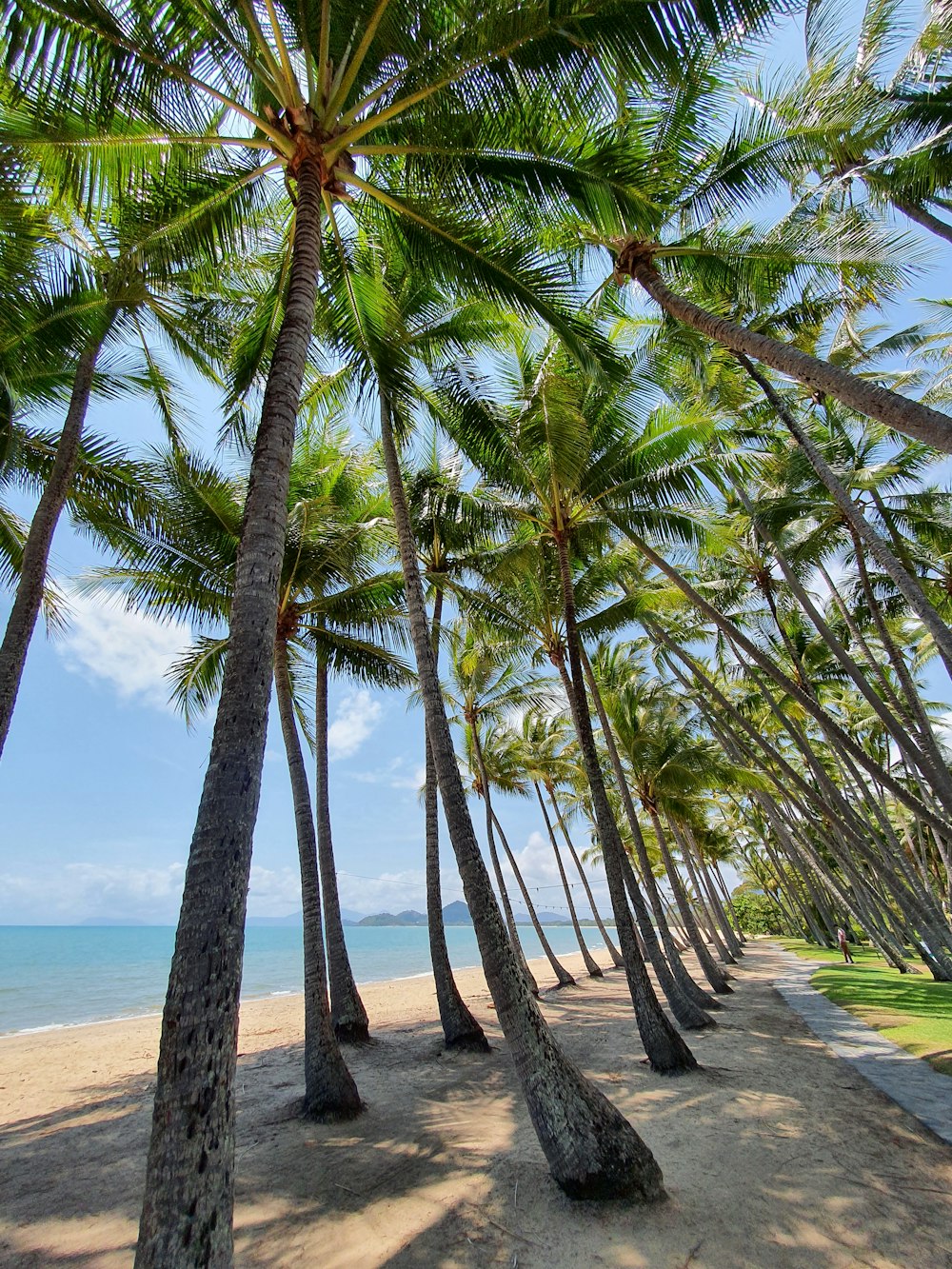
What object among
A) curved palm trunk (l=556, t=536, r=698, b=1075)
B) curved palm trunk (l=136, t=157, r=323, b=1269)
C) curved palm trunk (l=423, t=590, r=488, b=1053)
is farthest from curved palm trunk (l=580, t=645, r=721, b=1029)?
curved palm trunk (l=136, t=157, r=323, b=1269)

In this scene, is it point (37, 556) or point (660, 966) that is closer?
point (37, 556)

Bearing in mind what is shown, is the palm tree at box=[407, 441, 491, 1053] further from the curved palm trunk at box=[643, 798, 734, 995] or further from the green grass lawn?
the curved palm trunk at box=[643, 798, 734, 995]

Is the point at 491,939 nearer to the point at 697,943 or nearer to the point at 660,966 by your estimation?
the point at 660,966

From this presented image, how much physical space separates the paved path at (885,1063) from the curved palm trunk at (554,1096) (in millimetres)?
3014

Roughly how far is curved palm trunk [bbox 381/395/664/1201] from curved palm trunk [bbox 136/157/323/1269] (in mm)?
2333

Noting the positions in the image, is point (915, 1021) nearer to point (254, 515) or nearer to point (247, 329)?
point (254, 515)

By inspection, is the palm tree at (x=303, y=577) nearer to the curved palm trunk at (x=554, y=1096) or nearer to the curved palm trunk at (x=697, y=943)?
the curved palm trunk at (x=554, y=1096)

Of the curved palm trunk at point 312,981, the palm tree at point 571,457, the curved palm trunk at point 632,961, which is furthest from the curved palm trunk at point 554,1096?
the palm tree at point 571,457

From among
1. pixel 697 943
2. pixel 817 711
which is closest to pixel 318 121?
pixel 817 711

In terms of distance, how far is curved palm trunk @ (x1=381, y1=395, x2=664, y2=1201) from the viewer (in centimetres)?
423

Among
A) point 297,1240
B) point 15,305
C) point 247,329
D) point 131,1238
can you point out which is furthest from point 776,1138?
point 15,305

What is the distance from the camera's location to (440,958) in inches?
403

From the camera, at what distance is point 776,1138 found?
17.9 ft

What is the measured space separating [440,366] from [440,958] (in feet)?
30.6
